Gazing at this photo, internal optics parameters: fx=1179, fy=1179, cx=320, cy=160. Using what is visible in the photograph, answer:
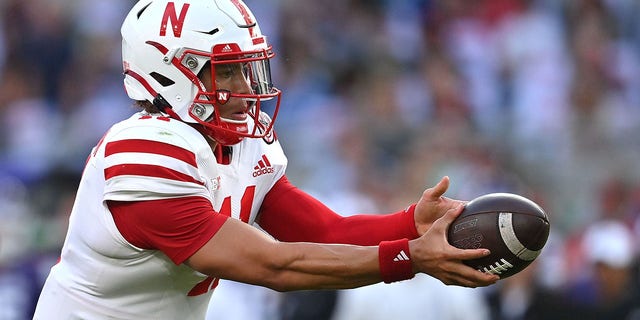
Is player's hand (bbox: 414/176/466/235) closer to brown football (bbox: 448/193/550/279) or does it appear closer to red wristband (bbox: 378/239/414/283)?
brown football (bbox: 448/193/550/279)

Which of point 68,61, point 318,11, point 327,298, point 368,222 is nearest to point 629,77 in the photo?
point 318,11

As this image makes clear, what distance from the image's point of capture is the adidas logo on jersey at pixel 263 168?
3636 millimetres

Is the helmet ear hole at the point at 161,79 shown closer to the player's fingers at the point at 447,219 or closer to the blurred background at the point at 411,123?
the player's fingers at the point at 447,219

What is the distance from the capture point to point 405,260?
3064 millimetres

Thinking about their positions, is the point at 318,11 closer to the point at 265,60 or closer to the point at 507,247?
the point at 265,60

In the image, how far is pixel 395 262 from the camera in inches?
121

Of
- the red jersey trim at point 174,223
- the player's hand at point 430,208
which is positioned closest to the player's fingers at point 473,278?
the player's hand at point 430,208

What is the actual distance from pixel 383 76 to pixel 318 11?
80 centimetres

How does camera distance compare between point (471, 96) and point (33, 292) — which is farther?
point (471, 96)

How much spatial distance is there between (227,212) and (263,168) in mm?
247

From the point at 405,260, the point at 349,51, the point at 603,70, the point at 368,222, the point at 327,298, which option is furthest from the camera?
the point at 349,51

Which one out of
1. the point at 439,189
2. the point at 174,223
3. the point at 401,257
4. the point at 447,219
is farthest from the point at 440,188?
the point at 174,223

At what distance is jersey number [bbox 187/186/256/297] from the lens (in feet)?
11.4

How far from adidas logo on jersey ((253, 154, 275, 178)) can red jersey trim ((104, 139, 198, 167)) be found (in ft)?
1.40
